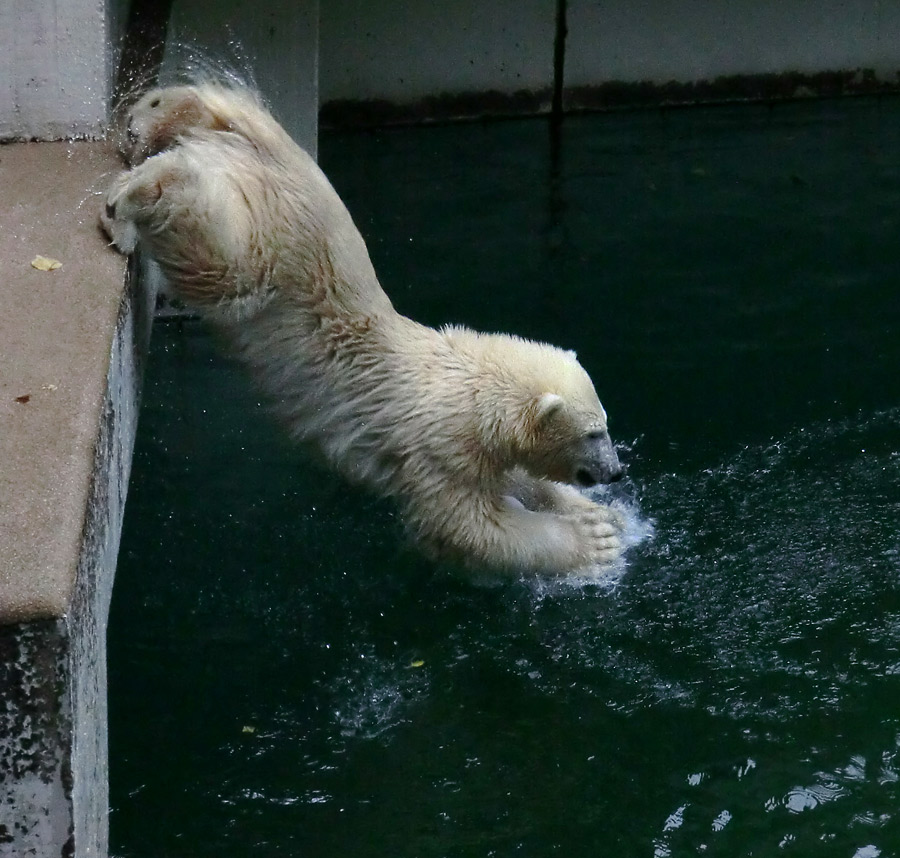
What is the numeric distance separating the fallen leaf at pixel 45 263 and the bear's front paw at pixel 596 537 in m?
2.10

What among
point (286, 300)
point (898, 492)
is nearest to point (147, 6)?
point (286, 300)

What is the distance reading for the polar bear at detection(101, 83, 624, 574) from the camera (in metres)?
4.03

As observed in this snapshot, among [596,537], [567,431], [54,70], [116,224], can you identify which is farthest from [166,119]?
[596,537]

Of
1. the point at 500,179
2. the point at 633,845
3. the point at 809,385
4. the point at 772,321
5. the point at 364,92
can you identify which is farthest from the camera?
the point at 364,92

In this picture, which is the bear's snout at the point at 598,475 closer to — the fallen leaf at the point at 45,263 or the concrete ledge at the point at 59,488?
the concrete ledge at the point at 59,488

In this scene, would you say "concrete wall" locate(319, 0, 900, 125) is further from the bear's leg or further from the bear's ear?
the bear's ear

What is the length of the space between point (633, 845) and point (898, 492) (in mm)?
2422

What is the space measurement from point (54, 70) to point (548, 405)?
81.6 inches

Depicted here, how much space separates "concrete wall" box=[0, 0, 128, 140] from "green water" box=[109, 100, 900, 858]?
166 cm

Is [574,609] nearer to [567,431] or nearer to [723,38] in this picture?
[567,431]

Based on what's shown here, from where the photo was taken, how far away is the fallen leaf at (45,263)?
3658 mm

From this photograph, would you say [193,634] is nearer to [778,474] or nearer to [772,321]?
[778,474]

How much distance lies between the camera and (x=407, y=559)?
5.11 m

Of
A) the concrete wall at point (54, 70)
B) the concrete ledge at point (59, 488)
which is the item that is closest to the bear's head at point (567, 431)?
the concrete ledge at point (59, 488)
